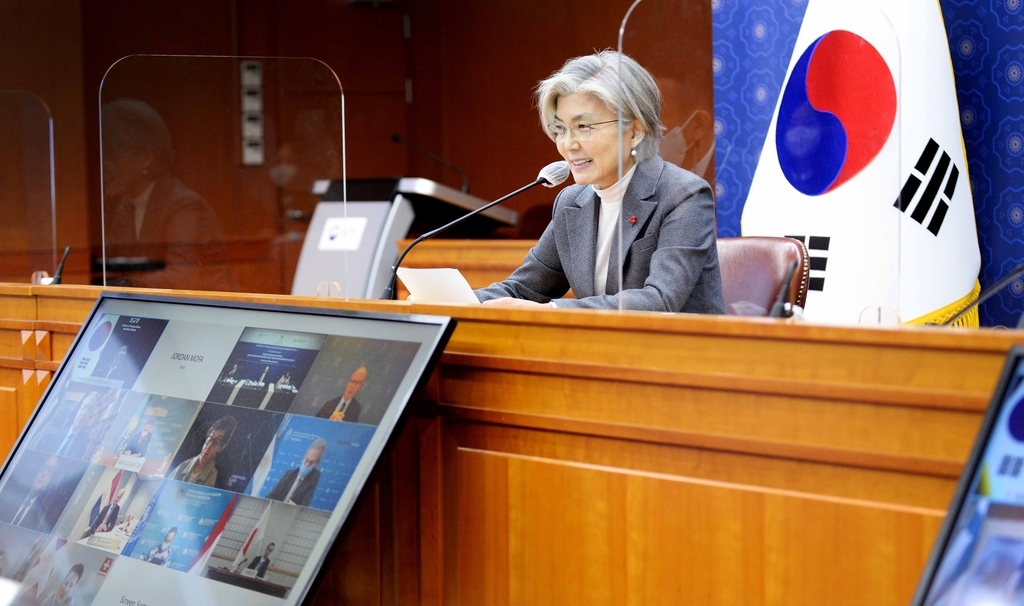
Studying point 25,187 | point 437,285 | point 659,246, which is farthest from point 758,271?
point 25,187

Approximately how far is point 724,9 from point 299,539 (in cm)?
306

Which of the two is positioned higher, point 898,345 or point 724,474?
point 898,345

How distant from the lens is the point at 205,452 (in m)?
1.50

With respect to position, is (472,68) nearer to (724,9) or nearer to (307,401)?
(724,9)

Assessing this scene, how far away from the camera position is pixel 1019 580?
2.97ft

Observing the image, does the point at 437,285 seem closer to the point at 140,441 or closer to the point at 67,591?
the point at 140,441

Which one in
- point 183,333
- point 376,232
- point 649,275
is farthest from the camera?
point 376,232

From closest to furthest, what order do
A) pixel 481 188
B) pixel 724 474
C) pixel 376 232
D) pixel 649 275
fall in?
pixel 724 474 → pixel 649 275 → pixel 376 232 → pixel 481 188

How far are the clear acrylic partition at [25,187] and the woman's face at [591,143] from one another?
2.60 metres

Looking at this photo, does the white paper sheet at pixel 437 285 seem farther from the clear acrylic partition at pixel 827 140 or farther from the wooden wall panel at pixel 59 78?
the wooden wall panel at pixel 59 78

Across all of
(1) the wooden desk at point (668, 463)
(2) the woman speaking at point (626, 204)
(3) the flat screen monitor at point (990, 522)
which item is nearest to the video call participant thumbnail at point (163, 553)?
(1) the wooden desk at point (668, 463)

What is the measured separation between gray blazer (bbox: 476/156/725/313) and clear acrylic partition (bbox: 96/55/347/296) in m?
0.87

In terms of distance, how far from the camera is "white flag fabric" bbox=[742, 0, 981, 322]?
1969mm

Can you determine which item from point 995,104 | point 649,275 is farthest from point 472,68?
point 649,275
